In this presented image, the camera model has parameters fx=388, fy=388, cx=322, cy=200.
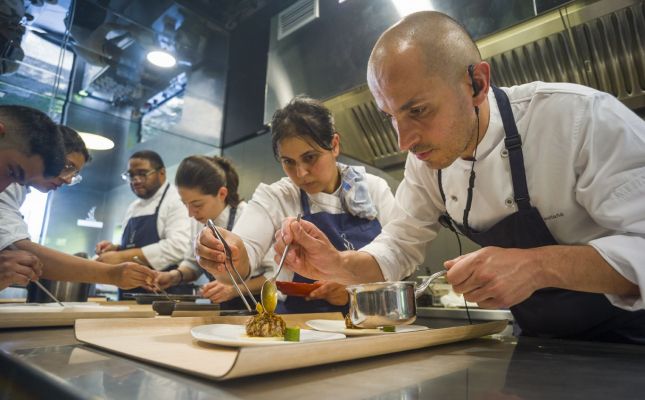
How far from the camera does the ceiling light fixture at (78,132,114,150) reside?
395 centimetres

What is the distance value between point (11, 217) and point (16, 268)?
0.71m

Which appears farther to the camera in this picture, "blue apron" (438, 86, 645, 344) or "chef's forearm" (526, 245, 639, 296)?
"blue apron" (438, 86, 645, 344)

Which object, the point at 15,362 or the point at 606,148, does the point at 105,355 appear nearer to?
the point at 15,362

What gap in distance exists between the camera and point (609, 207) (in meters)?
0.93

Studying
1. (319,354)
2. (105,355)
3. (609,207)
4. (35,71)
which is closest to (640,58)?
(609,207)

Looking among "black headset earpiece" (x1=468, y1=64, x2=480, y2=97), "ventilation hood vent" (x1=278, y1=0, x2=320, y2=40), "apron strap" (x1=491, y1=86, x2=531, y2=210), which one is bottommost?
"apron strap" (x1=491, y1=86, x2=531, y2=210)

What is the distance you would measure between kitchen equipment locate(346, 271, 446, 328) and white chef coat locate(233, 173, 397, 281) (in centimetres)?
92

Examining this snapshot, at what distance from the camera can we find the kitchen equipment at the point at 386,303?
1.00 metres

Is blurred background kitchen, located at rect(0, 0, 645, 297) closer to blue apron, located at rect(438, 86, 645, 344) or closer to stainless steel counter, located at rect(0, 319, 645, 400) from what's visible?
blue apron, located at rect(438, 86, 645, 344)

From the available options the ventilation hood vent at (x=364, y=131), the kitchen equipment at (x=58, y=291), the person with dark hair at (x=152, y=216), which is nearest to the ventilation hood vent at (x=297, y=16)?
the ventilation hood vent at (x=364, y=131)

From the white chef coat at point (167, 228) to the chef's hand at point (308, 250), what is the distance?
1.92m

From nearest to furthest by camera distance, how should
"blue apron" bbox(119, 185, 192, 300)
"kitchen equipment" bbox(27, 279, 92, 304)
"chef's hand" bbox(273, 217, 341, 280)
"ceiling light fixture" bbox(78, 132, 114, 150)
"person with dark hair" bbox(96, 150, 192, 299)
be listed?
"chef's hand" bbox(273, 217, 341, 280), "kitchen equipment" bbox(27, 279, 92, 304), "person with dark hair" bbox(96, 150, 192, 299), "blue apron" bbox(119, 185, 192, 300), "ceiling light fixture" bbox(78, 132, 114, 150)

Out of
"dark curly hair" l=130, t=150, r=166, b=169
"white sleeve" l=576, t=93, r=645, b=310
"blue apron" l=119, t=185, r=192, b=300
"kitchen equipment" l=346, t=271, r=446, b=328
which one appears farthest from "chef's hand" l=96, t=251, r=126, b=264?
"white sleeve" l=576, t=93, r=645, b=310

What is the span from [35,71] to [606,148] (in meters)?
4.24
